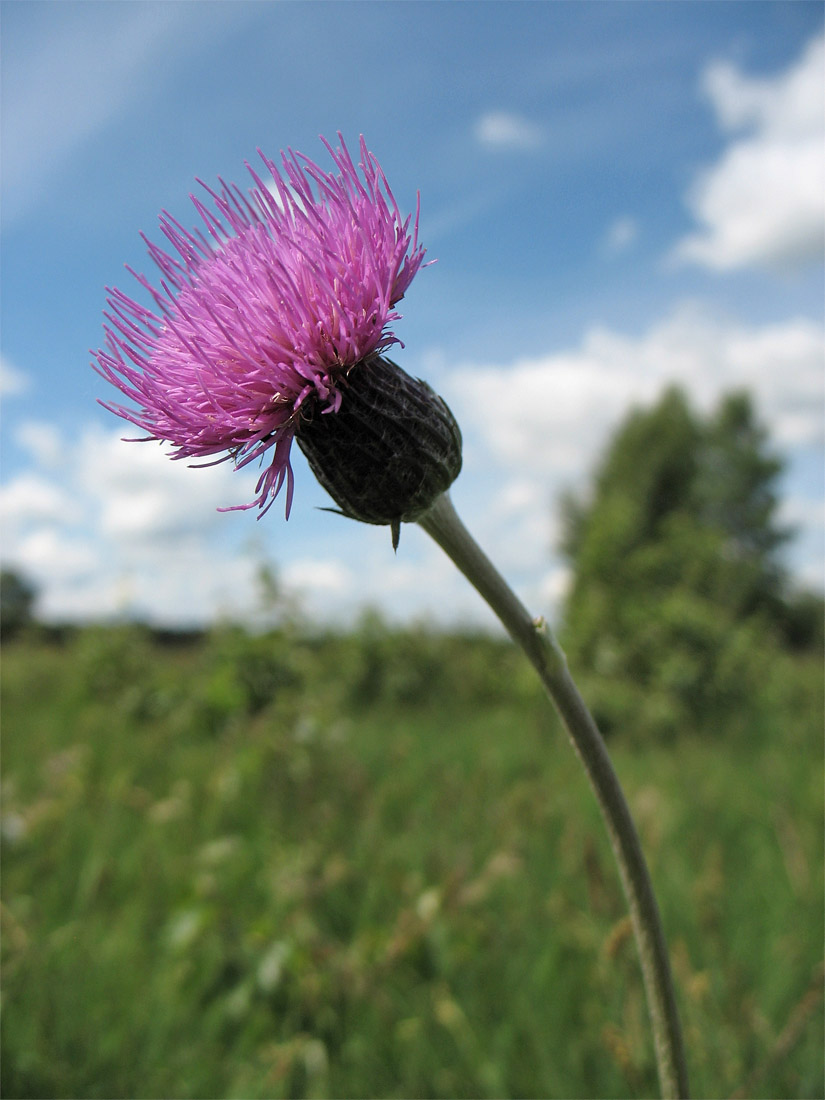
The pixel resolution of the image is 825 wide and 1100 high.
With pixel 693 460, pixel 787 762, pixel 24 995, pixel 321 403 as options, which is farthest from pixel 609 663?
pixel 693 460

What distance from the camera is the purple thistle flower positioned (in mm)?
1178

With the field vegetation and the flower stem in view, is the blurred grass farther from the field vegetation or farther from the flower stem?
the flower stem

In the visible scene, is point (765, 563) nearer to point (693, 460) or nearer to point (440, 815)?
point (693, 460)

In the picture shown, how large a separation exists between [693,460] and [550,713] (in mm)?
25056

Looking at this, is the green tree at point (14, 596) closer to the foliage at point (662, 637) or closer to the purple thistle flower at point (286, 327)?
the foliage at point (662, 637)

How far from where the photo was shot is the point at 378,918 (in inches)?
123

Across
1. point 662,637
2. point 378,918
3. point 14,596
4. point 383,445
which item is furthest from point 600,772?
point 14,596

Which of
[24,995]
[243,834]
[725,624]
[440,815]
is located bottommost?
[24,995]

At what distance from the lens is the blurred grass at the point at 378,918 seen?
2.29 metres

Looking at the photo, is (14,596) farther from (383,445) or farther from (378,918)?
(383,445)

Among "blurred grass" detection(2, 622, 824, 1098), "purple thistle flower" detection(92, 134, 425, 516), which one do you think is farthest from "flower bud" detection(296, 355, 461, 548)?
"blurred grass" detection(2, 622, 824, 1098)

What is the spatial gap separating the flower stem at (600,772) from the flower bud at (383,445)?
8 cm

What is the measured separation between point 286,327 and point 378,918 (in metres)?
2.57

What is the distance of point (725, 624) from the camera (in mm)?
9477
